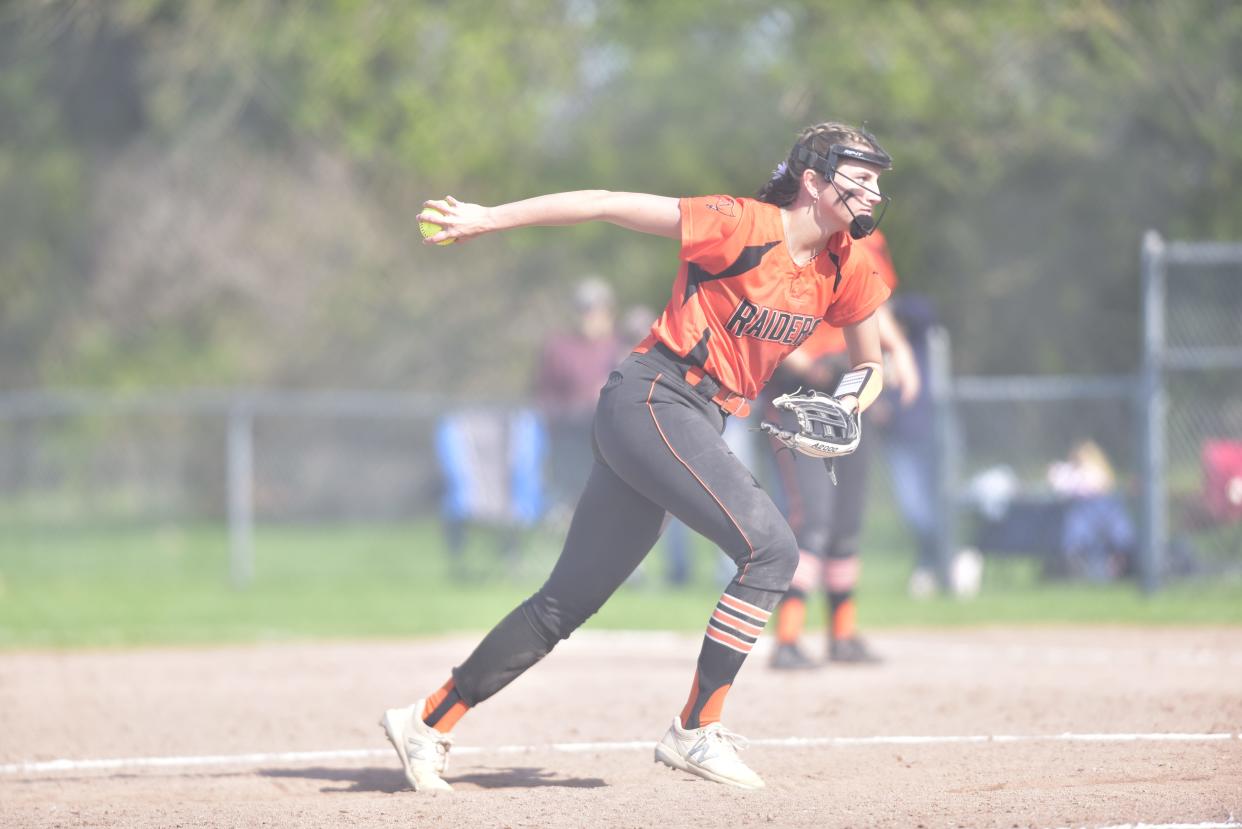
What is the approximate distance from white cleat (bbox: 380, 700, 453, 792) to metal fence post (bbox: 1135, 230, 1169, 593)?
7217 millimetres

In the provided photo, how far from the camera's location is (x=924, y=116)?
53.1 feet

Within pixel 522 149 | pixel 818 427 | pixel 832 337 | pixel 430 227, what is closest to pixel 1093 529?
pixel 832 337

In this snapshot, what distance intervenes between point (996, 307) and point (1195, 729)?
415 inches

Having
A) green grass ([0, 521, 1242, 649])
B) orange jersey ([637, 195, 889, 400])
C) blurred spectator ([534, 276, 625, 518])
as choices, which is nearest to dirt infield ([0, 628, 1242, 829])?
green grass ([0, 521, 1242, 649])

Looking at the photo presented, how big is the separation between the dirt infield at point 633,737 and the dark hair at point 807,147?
1971 mm

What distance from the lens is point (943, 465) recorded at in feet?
40.4

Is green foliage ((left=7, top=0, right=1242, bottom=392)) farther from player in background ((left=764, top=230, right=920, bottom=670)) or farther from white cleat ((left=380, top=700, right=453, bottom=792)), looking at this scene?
white cleat ((left=380, top=700, right=453, bottom=792))

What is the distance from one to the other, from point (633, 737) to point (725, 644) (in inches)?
59.7

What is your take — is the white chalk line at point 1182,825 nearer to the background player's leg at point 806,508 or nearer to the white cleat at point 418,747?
the white cleat at point 418,747

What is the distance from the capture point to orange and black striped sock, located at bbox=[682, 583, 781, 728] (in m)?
5.13

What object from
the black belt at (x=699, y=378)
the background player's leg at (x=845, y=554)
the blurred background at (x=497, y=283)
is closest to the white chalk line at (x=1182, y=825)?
the black belt at (x=699, y=378)

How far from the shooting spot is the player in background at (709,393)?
5.06 m

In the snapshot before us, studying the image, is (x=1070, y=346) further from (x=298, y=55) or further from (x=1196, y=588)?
(x=298, y=55)

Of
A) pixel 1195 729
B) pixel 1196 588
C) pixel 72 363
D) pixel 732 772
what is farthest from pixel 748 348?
pixel 72 363
